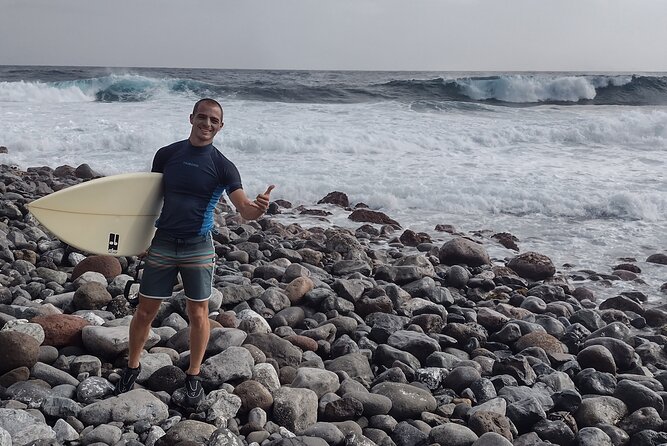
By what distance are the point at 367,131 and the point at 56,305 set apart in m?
12.2

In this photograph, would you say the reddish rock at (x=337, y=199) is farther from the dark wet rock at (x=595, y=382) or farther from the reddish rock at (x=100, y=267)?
the dark wet rock at (x=595, y=382)

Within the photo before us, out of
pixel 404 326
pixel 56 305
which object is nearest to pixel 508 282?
pixel 404 326

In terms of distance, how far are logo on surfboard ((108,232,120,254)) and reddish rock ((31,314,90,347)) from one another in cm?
56

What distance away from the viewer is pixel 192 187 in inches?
134

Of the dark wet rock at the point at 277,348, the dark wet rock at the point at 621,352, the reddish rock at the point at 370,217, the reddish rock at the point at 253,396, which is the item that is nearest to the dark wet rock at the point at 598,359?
the dark wet rock at the point at 621,352

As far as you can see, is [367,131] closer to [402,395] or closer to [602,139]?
[602,139]

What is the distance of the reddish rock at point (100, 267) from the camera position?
17.8 feet

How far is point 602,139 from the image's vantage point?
55.7 ft

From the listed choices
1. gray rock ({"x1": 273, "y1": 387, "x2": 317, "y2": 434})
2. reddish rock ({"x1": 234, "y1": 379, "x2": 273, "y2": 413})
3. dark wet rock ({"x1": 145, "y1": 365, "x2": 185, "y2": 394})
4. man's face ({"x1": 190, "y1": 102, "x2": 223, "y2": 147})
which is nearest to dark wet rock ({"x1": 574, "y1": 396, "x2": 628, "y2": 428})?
gray rock ({"x1": 273, "y1": 387, "x2": 317, "y2": 434})

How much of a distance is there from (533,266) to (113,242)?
16.5ft

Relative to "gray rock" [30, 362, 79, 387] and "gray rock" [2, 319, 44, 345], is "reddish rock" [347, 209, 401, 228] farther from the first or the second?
"gray rock" [30, 362, 79, 387]

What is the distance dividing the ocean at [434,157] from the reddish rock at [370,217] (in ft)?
0.81

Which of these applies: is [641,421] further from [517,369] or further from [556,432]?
[517,369]

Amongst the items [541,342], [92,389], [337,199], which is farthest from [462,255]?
[92,389]
